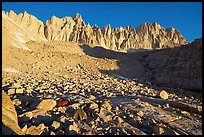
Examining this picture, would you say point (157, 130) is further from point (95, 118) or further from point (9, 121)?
point (9, 121)

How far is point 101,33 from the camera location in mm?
85812

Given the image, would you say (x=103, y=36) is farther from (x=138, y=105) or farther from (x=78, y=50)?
(x=138, y=105)

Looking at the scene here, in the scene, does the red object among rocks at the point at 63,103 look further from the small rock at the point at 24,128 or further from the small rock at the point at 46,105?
the small rock at the point at 24,128

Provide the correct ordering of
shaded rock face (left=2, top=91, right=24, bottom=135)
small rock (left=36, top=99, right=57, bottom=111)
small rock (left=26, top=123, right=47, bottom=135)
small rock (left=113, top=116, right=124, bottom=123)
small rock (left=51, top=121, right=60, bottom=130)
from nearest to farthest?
shaded rock face (left=2, top=91, right=24, bottom=135)
small rock (left=26, top=123, right=47, bottom=135)
small rock (left=51, top=121, right=60, bottom=130)
small rock (left=113, top=116, right=124, bottom=123)
small rock (left=36, top=99, right=57, bottom=111)

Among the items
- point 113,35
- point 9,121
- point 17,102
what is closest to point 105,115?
point 9,121

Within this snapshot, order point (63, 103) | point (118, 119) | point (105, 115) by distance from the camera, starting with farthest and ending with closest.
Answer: point (63, 103) → point (105, 115) → point (118, 119)

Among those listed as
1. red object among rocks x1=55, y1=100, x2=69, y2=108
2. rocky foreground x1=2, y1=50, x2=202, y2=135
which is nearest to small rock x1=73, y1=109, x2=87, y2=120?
rocky foreground x1=2, y1=50, x2=202, y2=135

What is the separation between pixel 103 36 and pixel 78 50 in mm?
47083

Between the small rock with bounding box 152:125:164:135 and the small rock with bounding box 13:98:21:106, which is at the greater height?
the small rock with bounding box 13:98:21:106

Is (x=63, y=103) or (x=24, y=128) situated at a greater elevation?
(x=63, y=103)

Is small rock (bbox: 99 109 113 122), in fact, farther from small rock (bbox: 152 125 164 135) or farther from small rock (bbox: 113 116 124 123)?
small rock (bbox: 152 125 164 135)

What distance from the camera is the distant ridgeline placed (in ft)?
220

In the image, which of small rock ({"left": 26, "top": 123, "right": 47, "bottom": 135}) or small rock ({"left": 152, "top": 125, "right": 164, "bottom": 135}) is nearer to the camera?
small rock ({"left": 26, "top": 123, "right": 47, "bottom": 135})

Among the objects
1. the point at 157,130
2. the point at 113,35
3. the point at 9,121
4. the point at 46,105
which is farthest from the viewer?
the point at 113,35
